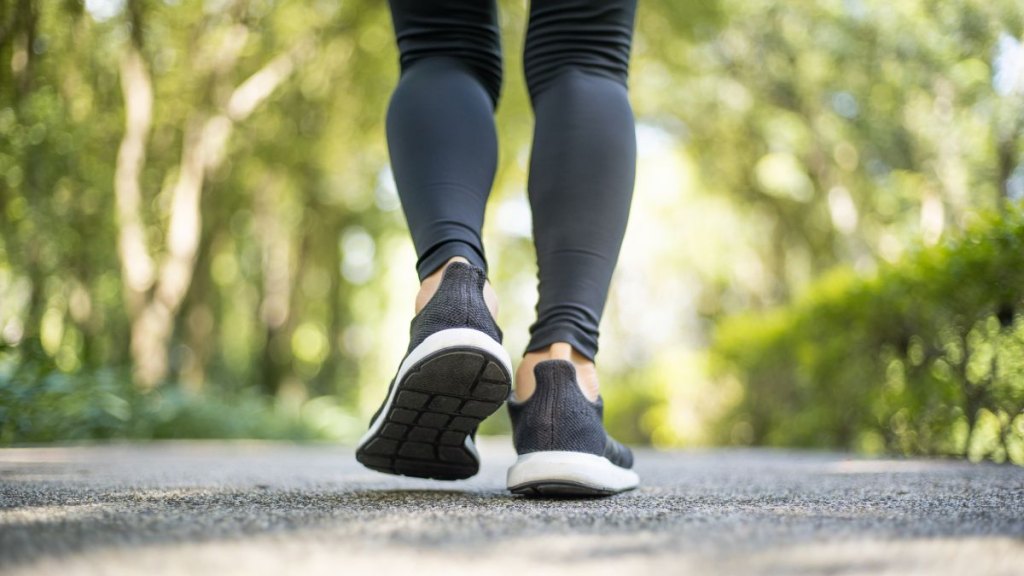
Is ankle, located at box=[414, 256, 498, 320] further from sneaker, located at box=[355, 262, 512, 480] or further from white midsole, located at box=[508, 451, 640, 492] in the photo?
white midsole, located at box=[508, 451, 640, 492]

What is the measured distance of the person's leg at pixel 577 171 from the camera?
A: 1698 mm

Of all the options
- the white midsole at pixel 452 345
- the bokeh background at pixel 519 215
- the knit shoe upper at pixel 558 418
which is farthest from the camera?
the bokeh background at pixel 519 215

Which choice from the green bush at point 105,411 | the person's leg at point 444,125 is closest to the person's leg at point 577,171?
the person's leg at point 444,125

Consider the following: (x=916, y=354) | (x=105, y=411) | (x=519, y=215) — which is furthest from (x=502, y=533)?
(x=519, y=215)

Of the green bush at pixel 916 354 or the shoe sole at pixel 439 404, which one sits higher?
the green bush at pixel 916 354

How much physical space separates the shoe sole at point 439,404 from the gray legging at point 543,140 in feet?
0.64

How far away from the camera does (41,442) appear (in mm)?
5887

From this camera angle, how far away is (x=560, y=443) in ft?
5.21

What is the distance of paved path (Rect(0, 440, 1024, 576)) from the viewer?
864mm

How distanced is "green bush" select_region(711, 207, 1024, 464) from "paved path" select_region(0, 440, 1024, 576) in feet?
6.66

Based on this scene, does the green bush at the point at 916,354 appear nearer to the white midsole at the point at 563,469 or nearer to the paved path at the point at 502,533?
the paved path at the point at 502,533

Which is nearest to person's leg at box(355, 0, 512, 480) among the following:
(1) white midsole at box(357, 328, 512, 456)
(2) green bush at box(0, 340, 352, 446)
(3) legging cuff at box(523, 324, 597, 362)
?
(1) white midsole at box(357, 328, 512, 456)

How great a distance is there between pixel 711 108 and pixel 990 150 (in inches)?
214

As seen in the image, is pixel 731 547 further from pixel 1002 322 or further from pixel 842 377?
pixel 842 377
